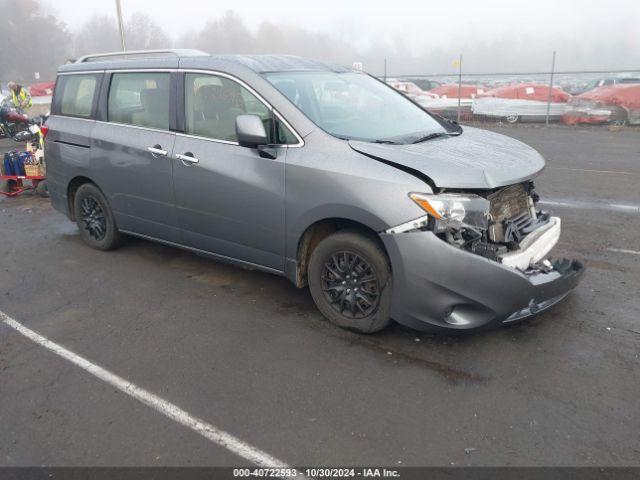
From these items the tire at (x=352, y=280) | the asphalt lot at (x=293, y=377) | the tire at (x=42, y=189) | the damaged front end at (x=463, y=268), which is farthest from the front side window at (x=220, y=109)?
the tire at (x=42, y=189)

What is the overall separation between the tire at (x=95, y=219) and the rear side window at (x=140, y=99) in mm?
859

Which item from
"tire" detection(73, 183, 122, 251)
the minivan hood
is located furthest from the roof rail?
the minivan hood

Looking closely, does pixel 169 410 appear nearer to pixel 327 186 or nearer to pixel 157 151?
pixel 327 186

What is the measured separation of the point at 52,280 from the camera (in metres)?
5.28

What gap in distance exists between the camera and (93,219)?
6.02 m

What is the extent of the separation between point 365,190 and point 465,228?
0.69 metres

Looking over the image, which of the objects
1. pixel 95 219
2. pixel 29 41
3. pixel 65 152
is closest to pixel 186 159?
pixel 95 219

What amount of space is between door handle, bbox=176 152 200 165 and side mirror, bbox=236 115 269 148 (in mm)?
717

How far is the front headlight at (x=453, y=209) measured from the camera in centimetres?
348

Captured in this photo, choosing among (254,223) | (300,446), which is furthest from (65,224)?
(300,446)

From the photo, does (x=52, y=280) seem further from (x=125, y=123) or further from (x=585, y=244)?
(x=585, y=244)

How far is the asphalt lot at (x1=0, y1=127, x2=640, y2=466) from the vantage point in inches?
114

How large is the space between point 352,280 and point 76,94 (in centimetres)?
388

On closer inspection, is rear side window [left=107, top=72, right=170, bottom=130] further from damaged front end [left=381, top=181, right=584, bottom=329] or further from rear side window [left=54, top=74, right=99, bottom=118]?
damaged front end [left=381, top=181, right=584, bottom=329]
